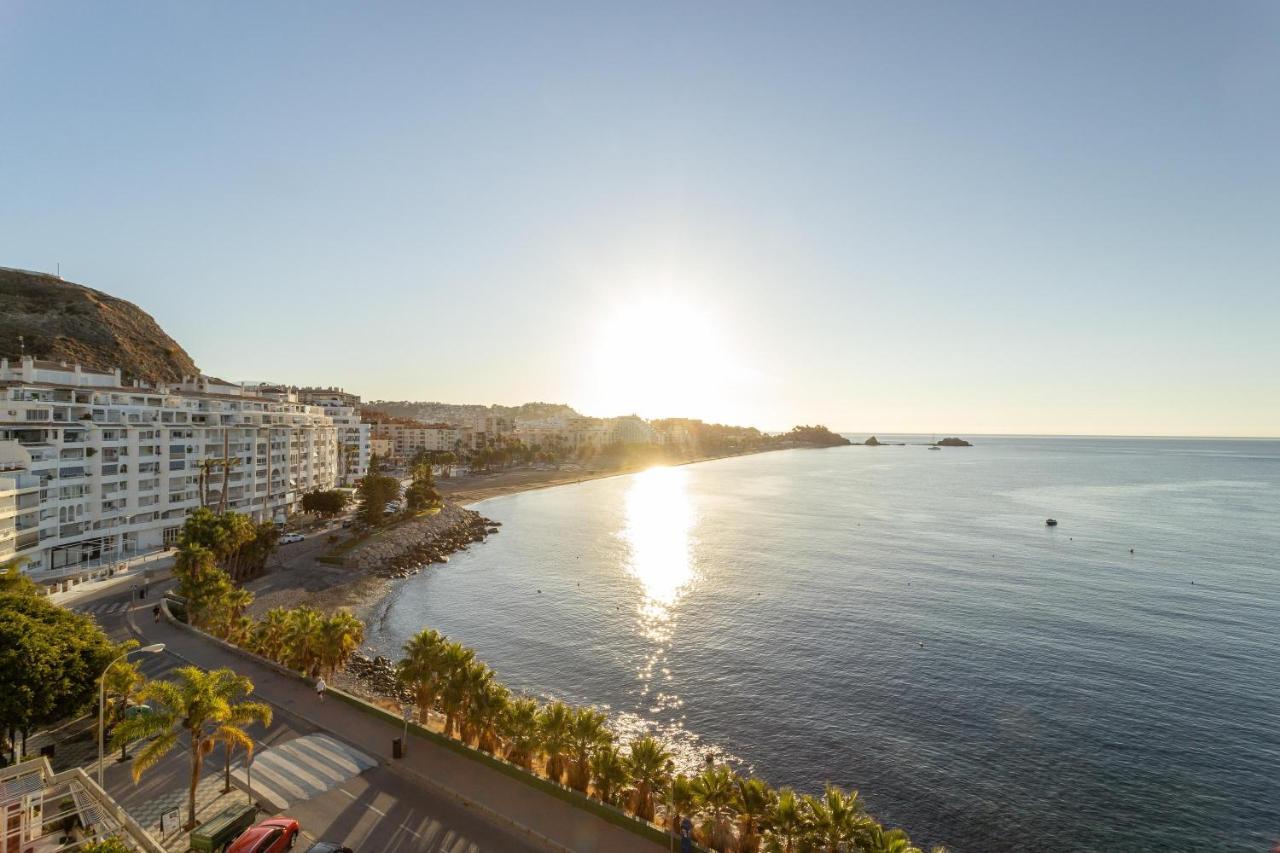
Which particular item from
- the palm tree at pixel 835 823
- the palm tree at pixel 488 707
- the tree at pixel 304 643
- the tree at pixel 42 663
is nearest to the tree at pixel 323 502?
the tree at pixel 304 643

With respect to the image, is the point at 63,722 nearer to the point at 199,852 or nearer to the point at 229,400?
the point at 199,852

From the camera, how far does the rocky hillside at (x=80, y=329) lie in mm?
138800

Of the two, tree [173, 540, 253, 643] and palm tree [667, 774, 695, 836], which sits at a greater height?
tree [173, 540, 253, 643]

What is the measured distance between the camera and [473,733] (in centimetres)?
3094

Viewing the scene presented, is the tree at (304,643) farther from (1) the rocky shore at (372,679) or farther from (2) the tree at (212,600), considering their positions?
(1) the rocky shore at (372,679)

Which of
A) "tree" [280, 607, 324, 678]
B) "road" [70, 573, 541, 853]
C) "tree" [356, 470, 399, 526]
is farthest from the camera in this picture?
"tree" [356, 470, 399, 526]

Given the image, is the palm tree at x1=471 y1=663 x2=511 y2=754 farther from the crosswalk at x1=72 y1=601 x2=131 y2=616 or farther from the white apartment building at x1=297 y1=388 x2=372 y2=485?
the white apartment building at x1=297 y1=388 x2=372 y2=485

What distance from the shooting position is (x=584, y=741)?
90.8 feet

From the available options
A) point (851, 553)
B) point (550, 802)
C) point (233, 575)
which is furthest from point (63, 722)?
point (851, 553)

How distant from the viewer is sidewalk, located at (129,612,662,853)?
23.1 m

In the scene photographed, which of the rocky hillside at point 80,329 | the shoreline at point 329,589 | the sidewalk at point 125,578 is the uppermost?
the rocky hillside at point 80,329

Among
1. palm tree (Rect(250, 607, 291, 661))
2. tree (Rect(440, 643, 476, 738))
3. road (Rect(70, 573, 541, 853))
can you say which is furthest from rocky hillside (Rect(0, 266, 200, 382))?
tree (Rect(440, 643, 476, 738))

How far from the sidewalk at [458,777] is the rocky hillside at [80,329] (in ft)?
453

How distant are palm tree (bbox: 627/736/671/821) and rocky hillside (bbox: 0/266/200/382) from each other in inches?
6149
